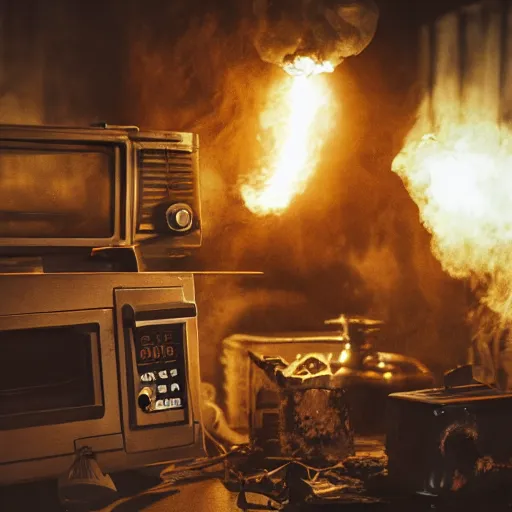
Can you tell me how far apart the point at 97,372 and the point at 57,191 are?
462 millimetres

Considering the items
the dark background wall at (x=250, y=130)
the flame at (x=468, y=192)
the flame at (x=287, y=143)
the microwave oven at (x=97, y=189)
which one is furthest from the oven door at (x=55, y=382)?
the flame at (x=468, y=192)

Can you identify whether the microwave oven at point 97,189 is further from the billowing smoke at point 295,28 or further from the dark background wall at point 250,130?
the billowing smoke at point 295,28

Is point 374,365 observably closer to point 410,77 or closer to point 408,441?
point 408,441

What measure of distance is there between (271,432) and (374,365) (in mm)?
329

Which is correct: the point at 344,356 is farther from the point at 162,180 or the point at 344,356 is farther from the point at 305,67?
the point at 305,67

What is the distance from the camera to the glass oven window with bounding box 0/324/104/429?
1.63 meters

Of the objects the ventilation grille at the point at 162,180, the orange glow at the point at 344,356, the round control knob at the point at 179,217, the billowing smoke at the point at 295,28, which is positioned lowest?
the orange glow at the point at 344,356

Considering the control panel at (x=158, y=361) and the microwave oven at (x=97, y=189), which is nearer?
the control panel at (x=158, y=361)

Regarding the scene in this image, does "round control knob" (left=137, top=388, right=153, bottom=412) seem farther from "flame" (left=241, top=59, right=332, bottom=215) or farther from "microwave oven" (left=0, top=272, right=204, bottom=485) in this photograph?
"flame" (left=241, top=59, right=332, bottom=215)

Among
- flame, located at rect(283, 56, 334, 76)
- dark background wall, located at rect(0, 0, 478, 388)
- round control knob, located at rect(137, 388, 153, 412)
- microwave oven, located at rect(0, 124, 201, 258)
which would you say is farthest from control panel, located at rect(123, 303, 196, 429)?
flame, located at rect(283, 56, 334, 76)

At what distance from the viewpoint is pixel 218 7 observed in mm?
2258

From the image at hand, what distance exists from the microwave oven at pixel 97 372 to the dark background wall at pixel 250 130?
0.50 meters

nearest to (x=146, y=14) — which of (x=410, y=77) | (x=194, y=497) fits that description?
(x=410, y=77)

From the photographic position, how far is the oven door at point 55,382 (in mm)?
1619
